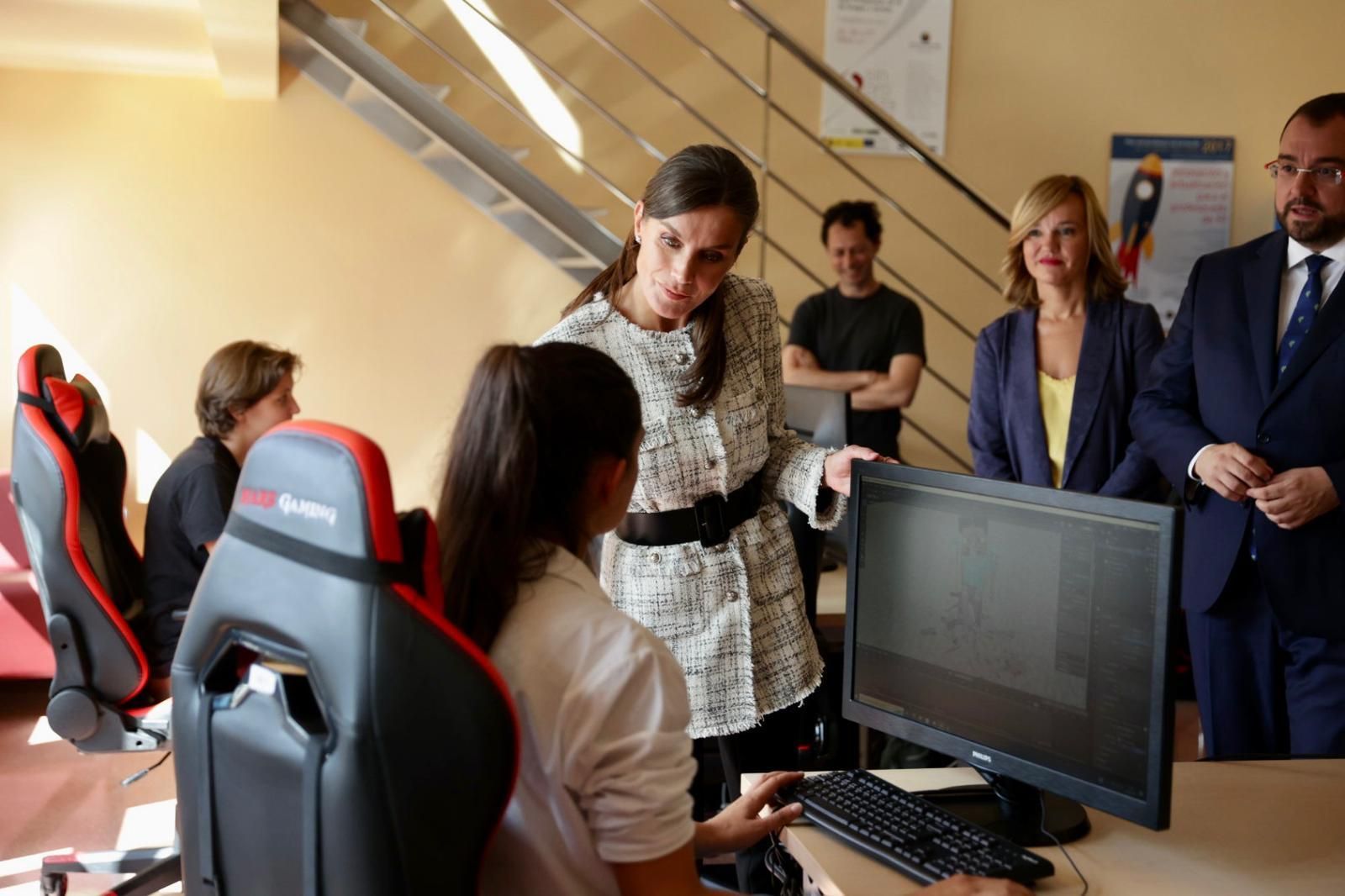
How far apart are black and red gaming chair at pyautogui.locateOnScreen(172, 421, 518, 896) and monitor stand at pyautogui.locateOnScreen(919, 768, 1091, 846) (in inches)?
28.5

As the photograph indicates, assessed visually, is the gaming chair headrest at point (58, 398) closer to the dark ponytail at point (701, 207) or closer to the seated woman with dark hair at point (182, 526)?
the seated woman with dark hair at point (182, 526)

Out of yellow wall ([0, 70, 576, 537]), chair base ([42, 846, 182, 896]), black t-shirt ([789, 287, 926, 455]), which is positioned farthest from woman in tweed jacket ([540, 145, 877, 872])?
yellow wall ([0, 70, 576, 537])

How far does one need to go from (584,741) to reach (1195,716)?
10.9 ft

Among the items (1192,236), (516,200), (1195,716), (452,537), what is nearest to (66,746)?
(516,200)

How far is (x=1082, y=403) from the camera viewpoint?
2723 mm

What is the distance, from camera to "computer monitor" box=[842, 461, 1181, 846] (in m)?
1.32

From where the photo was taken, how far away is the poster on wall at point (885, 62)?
5.12 meters

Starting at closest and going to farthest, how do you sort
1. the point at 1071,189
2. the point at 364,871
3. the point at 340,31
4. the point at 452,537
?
the point at 364,871 → the point at 452,537 → the point at 1071,189 → the point at 340,31

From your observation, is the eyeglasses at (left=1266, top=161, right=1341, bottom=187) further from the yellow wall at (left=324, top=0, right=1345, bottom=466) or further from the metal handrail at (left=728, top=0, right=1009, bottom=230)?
the yellow wall at (left=324, top=0, right=1345, bottom=466)

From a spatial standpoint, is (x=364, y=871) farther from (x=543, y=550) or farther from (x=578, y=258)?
(x=578, y=258)

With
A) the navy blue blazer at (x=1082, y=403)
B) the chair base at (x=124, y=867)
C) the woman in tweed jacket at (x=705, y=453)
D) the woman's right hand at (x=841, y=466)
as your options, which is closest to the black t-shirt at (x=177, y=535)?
the chair base at (x=124, y=867)

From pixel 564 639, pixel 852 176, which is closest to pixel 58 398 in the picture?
pixel 564 639

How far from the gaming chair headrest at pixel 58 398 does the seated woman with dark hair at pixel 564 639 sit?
1.65m

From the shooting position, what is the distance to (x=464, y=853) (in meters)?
1.01
